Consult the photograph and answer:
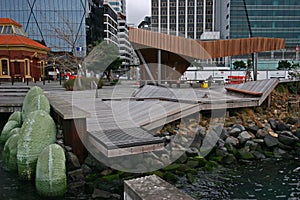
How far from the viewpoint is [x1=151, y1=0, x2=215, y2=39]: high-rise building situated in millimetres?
87938

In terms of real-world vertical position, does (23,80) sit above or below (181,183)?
above

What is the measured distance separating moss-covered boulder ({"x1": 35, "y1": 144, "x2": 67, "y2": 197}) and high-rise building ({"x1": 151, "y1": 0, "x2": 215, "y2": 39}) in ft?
281

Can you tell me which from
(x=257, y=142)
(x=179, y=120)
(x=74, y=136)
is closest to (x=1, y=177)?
(x=74, y=136)

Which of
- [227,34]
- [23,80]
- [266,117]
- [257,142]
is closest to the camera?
[257,142]

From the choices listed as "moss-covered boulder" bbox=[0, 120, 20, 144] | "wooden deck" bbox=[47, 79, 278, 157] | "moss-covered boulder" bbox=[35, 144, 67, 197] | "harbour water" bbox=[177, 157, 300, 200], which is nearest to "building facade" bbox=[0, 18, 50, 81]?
"wooden deck" bbox=[47, 79, 278, 157]

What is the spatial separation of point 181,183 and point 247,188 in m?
1.60

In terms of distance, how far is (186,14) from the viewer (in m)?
88.2

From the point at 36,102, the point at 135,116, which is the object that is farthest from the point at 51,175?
the point at 36,102

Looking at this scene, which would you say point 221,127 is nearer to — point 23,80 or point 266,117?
point 266,117

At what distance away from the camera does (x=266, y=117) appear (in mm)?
11609

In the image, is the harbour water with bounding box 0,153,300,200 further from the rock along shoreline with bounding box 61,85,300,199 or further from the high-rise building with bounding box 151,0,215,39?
the high-rise building with bounding box 151,0,215,39

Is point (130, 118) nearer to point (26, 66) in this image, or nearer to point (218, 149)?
point (218, 149)

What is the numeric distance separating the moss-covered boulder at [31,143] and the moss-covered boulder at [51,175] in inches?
27.2

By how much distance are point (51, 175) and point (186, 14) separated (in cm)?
8839
